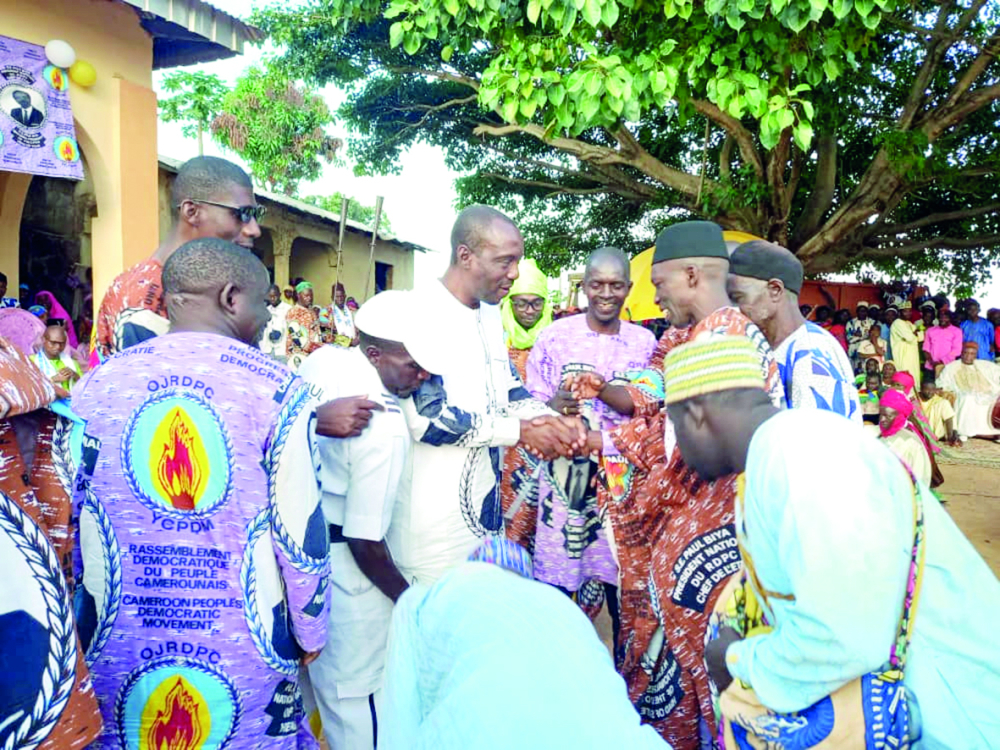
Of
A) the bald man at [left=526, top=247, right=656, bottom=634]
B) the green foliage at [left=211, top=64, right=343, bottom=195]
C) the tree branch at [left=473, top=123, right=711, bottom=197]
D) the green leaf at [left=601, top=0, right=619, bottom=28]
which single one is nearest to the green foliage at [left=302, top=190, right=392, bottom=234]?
the green foliage at [left=211, top=64, right=343, bottom=195]

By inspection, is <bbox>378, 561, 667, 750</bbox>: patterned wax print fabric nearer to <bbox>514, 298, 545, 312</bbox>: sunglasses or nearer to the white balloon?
<bbox>514, 298, 545, 312</bbox>: sunglasses

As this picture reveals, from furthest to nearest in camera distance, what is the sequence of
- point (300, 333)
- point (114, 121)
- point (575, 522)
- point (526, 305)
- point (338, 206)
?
point (338, 206) < point (300, 333) < point (114, 121) < point (526, 305) < point (575, 522)

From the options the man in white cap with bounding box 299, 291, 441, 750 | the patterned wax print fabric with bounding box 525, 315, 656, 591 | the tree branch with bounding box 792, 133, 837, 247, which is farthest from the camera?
the tree branch with bounding box 792, 133, 837, 247

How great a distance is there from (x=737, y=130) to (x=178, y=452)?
864cm

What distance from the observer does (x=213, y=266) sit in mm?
1765

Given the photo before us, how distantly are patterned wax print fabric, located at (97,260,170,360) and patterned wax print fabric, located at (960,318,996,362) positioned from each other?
13.2 m

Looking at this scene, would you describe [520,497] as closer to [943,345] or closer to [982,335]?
[943,345]

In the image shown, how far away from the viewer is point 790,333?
9.11 feet

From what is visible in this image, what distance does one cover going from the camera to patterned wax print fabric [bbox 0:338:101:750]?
118 centimetres

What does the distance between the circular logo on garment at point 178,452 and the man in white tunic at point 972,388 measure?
11915 mm

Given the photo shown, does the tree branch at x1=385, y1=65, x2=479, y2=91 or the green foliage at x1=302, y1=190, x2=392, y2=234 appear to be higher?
the green foliage at x1=302, y1=190, x2=392, y2=234

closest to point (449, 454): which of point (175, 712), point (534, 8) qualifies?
point (175, 712)

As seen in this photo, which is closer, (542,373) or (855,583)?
(855,583)

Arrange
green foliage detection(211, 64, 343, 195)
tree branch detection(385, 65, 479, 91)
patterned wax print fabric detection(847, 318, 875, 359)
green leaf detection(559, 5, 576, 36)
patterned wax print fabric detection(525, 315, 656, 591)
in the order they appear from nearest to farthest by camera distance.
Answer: patterned wax print fabric detection(525, 315, 656, 591)
green leaf detection(559, 5, 576, 36)
tree branch detection(385, 65, 479, 91)
patterned wax print fabric detection(847, 318, 875, 359)
green foliage detection(211, 64, 343, 195)
